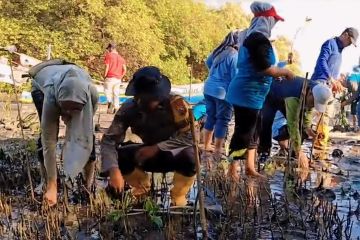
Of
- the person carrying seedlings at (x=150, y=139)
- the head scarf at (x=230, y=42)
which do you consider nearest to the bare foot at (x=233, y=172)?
the person carrying seedlings at (x=150, y=139)

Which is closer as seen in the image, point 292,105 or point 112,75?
point 292,105

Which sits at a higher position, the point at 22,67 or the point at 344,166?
the point at 22,67

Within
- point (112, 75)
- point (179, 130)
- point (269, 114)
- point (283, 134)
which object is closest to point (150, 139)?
point (179, 130)

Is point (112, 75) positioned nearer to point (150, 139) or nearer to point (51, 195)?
point (150, 139)

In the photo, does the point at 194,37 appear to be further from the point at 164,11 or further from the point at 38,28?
the point at 38,28

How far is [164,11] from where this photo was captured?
83.2 feet

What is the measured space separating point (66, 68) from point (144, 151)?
33.6 inches

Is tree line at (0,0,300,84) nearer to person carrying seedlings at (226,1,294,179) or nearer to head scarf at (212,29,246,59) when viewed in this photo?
head scarf at (212,29,246,59)

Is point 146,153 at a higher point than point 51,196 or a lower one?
higher

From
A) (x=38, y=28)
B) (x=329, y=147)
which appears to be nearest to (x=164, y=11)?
(x=38, y=28)

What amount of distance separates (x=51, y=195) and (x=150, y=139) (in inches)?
32.4

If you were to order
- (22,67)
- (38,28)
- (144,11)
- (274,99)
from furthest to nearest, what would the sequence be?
(144,11)
(38,28)
(22,67)
(274,99)

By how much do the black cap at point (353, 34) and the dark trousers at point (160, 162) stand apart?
141 inches

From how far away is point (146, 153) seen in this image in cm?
425
